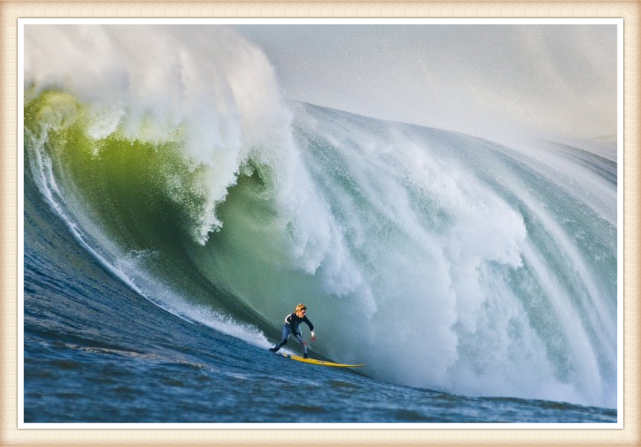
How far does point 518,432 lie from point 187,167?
6.10m

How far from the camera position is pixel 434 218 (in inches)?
448

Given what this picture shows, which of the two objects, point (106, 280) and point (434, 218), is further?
point (434, 218)

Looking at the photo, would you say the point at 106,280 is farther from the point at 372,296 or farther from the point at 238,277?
the point at 372,296

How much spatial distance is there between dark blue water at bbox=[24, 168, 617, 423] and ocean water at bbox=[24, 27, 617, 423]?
7 cm

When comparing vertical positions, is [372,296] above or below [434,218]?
below

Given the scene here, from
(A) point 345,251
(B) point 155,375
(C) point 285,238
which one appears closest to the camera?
(B) point 155,375

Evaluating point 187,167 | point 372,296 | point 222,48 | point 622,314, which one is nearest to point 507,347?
point 372,296

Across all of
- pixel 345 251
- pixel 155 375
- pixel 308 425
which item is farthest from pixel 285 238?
pixel 308 425

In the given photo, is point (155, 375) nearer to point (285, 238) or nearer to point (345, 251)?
point (285, 238)

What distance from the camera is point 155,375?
6.10 m

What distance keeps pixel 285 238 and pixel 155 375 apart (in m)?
4.81

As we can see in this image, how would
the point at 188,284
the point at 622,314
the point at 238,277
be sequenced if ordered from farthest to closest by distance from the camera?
1. the point at 238,277
2. the point at 188,284
3. the point at 622,314

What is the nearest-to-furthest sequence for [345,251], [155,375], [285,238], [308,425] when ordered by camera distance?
1. [308,425]
2. [155,375]
3. [285,238]
4. [345,251]

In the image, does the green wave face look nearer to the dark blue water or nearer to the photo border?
the dark blue water
